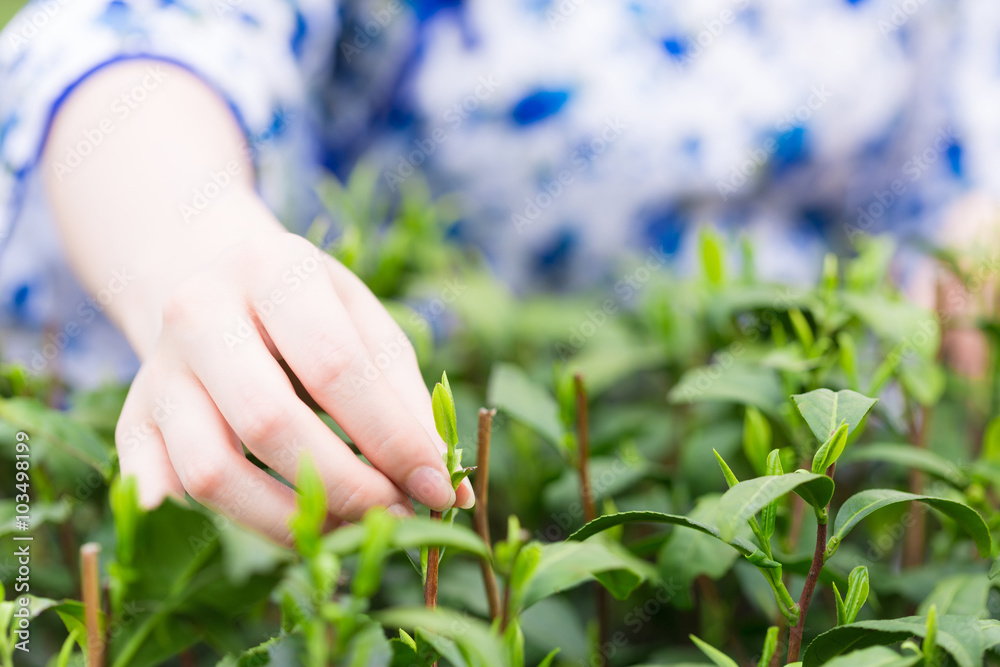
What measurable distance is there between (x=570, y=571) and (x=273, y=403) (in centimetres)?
24

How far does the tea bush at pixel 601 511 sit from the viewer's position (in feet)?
1.44

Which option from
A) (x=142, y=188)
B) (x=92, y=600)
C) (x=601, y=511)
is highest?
(x=142, y=188)

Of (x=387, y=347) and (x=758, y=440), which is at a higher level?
(x=387, y=347)

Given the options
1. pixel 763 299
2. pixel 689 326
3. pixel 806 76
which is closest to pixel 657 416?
pixel 689 326

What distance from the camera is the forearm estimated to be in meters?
0.74

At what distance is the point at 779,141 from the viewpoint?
4.89 ft

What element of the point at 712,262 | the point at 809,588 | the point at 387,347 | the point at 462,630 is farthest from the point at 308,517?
the point at 712,262

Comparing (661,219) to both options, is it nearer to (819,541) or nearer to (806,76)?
(806,76)

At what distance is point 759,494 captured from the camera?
17.4 inches

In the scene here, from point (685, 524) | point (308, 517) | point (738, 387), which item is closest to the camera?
point (308, 517)

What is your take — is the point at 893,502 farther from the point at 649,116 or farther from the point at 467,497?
the point at 649,116

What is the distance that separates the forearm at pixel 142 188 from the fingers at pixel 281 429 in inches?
8.2

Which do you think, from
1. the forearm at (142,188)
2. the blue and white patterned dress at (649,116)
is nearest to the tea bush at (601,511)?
the forearm at (142,188)

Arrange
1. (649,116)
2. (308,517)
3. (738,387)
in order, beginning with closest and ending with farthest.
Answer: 1. (308,517)
2. (738,387)
3. (649,116)
